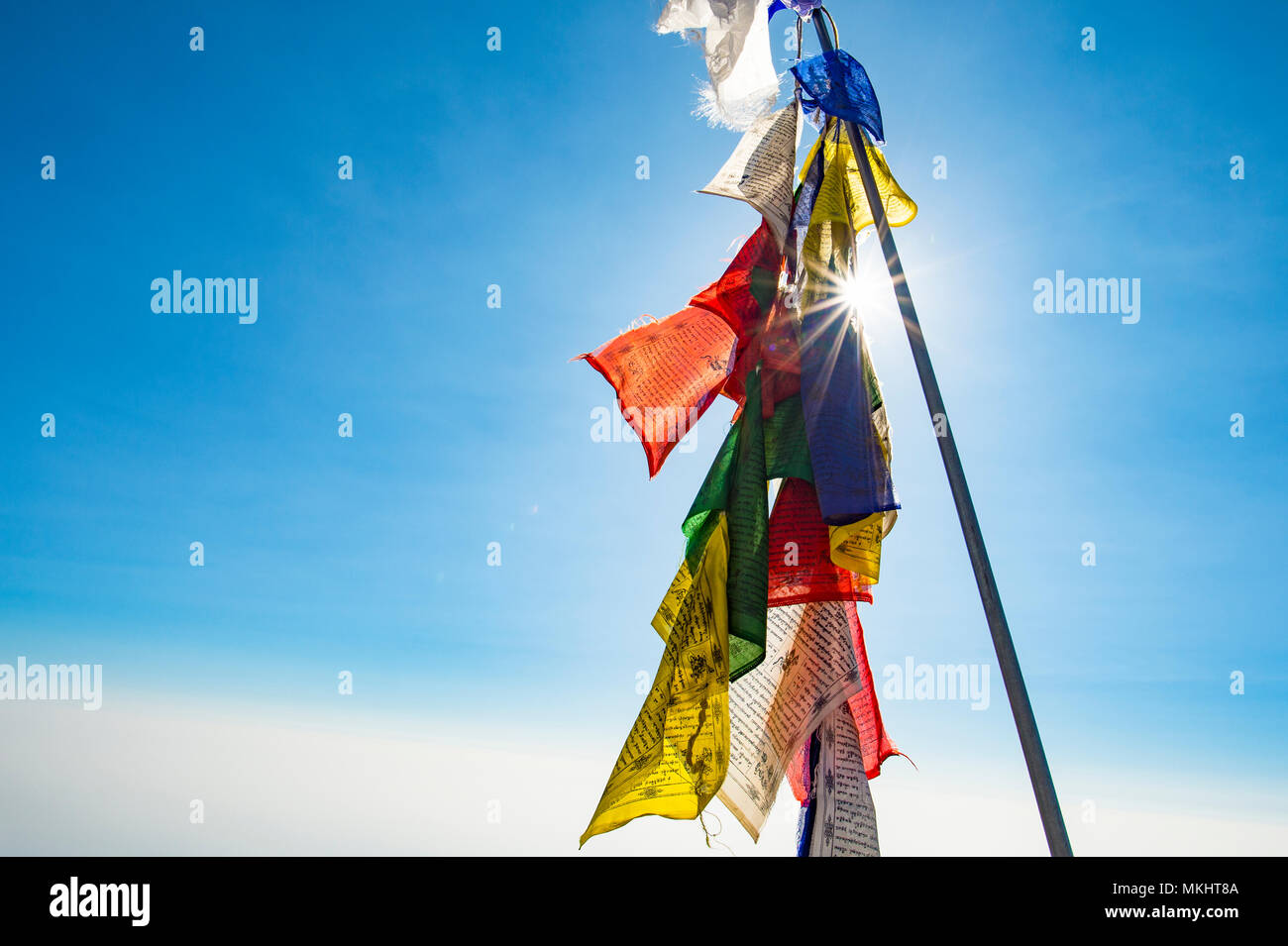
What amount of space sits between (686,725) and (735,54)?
12.0ft

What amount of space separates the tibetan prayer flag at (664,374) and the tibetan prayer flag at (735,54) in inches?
47.6

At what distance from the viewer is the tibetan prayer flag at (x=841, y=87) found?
3926 mm

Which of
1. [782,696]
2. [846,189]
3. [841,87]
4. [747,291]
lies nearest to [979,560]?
[782,696]

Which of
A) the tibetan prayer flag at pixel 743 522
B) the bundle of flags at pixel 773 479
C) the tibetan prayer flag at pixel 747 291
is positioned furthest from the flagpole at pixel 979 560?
the tibetan prayer flag at pixel 743 522

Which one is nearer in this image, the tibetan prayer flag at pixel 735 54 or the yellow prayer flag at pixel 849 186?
the yellow prayer flag at pixel 849 186

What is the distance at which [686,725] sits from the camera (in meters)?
3.68

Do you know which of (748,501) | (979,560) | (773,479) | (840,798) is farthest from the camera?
(773,479)

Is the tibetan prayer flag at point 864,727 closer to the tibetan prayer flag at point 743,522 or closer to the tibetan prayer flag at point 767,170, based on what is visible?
the tibetan prayer flag at point 743,522

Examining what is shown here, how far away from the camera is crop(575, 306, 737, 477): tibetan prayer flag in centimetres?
431

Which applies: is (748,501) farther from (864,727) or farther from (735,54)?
(735,54)

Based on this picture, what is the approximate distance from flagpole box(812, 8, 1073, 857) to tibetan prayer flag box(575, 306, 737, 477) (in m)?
1.06

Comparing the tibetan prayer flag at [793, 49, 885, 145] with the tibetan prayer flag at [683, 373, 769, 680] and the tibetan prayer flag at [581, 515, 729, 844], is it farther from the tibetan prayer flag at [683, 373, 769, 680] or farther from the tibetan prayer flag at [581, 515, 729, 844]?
the tibetan prayer flag at [581, 515, 729, 844]
